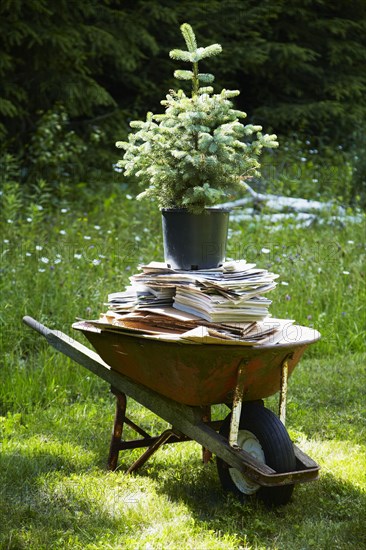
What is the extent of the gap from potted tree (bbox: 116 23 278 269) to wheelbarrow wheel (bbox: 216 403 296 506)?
651mm

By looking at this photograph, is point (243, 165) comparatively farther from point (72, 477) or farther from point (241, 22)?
point (241, 22)

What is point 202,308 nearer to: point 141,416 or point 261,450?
point 261,450


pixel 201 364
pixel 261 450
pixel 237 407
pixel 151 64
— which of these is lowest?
pixel 261 450

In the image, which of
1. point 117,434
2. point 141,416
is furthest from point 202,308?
point 141,416

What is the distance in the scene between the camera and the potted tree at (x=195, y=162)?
3129mm

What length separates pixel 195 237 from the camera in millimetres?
3186

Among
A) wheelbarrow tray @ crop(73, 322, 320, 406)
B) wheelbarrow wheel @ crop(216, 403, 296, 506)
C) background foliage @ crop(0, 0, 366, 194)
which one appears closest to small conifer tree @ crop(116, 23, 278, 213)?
wheelbarrow tray @ crop(73, 322, 320, 406)

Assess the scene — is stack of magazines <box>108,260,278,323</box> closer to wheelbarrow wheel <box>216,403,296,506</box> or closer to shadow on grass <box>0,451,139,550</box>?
wheelbarrow wheel <box>216,403,296,506</box>

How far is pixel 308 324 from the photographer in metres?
5.47

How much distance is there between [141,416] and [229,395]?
1313 millimetres

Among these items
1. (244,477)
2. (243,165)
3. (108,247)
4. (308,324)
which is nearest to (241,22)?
(108,247)

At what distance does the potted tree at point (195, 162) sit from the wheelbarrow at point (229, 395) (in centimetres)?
45

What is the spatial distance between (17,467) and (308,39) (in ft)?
34.2

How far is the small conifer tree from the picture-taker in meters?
3.12
